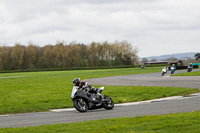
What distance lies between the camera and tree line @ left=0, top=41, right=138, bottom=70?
466 ft

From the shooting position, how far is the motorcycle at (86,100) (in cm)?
1416

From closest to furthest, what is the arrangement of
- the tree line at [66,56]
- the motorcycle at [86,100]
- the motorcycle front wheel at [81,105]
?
1. the motorcycle at [86,100]
2. the motorcycle front wheel at [81,105]
3. the tree line at [66,56]

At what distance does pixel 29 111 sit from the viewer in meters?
16.1

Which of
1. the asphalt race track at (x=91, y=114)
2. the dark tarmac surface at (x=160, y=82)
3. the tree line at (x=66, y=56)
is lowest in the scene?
the dark tarmac surface at (x=160, y=82)

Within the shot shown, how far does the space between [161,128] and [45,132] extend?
3083 mm

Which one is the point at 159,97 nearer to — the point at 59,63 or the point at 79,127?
the point at 79,127

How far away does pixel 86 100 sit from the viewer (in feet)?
46.9

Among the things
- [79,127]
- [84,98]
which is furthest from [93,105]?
[79,127]

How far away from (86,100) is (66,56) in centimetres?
13475

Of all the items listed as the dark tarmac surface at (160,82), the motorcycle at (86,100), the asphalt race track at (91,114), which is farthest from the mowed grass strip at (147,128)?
the dark tarmac surface at (160,82)

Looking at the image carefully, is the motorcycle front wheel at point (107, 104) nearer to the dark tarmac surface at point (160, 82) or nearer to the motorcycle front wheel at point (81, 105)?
the motorcycle front wheel at point (81, 105)

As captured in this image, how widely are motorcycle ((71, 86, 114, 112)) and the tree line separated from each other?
127 meters

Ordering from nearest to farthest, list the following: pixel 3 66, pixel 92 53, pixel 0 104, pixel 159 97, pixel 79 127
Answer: pixel 79 127
pixel 0 104
pixel 159 97
pixel 3 66
pixel 92 53

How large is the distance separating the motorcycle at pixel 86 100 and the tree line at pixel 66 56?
127 metres
